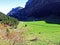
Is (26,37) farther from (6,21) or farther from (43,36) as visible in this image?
(6,21)

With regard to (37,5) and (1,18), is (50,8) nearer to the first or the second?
(37,5)

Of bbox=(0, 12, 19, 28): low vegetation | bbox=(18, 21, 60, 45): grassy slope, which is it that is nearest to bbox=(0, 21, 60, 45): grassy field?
bbox=(18, 21, 60, 45): grassy slope

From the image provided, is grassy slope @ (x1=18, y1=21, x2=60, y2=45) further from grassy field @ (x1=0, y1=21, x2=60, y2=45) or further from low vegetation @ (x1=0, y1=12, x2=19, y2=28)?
low vegetation @ (x1=0, y1=12, x2=19, y2=28)

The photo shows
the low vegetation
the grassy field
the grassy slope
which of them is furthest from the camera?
the low vegetation

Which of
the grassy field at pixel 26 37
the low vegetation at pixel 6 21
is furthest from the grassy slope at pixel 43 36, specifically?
the low vegetation at pixel 6 21

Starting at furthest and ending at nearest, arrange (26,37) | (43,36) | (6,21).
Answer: (6,21) → (43,36) → (26,37)

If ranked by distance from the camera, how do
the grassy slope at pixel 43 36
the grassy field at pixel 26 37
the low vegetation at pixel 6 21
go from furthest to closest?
the low vegetation at pixel 6 21, the grassy slope at pixel 43 36, the grassy field at pixel 26 37

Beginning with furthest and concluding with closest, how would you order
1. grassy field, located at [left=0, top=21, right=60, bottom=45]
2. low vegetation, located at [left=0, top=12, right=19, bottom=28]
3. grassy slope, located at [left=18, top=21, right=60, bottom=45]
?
1. low vegetation, located at [left=0, top=12, right=19, bottom=28]
2. grassy slope, located at [left=18, top=21, right=60, bottom=45]
3. grassy field, located at [left=0, top=21, right=60, bottom=45]

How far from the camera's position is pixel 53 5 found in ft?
365

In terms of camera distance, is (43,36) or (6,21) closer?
(43,36)

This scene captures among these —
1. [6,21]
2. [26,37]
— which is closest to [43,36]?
[26,37]

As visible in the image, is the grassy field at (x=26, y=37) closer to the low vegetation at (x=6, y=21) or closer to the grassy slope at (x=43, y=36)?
the grassy slope at (x=43, y=36)

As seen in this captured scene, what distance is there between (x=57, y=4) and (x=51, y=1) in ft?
35.4

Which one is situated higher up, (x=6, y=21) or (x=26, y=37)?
(x=6, y=21)
